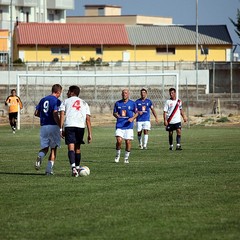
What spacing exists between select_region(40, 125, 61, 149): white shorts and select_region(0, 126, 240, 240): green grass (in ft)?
2.22

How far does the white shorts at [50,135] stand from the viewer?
20469 mm

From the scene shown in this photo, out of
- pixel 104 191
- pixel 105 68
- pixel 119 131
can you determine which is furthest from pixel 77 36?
pixel 104 191

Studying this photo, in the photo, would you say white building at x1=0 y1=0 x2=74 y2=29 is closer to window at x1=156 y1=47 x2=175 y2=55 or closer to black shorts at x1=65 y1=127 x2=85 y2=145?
window at x1=156 y1=47 x2=175 y2=55

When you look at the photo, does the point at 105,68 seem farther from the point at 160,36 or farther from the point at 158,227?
the point at 158,227

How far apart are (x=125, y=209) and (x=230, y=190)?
299 centimetres

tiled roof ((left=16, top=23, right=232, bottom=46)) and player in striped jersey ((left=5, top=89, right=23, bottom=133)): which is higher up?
tiled roof ((left=16, top=23, right=232, bottom=46))

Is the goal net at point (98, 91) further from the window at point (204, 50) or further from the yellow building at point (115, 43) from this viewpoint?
the window at point (204, 50)

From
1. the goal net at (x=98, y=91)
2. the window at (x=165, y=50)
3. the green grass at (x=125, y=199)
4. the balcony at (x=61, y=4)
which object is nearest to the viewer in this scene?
the green grass at (x=125, y=199)

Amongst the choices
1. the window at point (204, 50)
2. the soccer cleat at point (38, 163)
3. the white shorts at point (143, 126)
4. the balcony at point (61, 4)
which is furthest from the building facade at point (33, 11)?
the soccer cleat at point (38, 163)

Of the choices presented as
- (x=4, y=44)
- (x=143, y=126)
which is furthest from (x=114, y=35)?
(x=143, y=126)

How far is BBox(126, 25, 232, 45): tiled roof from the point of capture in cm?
9088

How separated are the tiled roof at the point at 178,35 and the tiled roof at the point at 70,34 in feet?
4.60

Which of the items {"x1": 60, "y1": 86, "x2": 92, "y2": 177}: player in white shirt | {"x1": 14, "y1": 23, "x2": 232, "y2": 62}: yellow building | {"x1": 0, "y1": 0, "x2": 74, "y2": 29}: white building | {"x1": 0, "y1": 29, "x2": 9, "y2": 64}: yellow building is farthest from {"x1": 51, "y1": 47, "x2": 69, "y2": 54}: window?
{"x1": 60, "y1": 86, "x2": 92, "y2": 177}: player in white shirt

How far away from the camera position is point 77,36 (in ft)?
295
